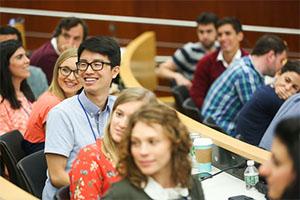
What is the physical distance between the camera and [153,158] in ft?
7.50

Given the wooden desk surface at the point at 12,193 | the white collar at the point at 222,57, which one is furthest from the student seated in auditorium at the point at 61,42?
the wooden desk surface at the point at 12,193

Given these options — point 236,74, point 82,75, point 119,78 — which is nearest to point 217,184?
point 82,75

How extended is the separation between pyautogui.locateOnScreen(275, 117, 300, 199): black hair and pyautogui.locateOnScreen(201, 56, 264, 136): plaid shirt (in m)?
3.31

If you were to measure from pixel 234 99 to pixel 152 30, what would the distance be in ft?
11.9

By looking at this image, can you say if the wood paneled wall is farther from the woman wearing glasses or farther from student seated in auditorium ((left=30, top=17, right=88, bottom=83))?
the woman wearing glasses

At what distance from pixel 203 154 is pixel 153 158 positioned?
1422 millimetres

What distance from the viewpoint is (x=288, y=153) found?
6.19 ft

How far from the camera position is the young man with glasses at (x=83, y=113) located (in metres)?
3.29


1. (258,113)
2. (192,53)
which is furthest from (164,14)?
(258,113)

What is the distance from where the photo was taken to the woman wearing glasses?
12.9 feet

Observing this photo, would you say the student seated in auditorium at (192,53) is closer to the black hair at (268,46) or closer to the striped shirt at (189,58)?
the striped shirt at (189,58)

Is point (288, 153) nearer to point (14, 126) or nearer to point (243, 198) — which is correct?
point (243, 198)

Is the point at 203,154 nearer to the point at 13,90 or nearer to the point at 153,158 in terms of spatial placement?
the point at 153,158

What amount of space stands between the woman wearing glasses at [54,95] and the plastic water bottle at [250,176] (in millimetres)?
1098
